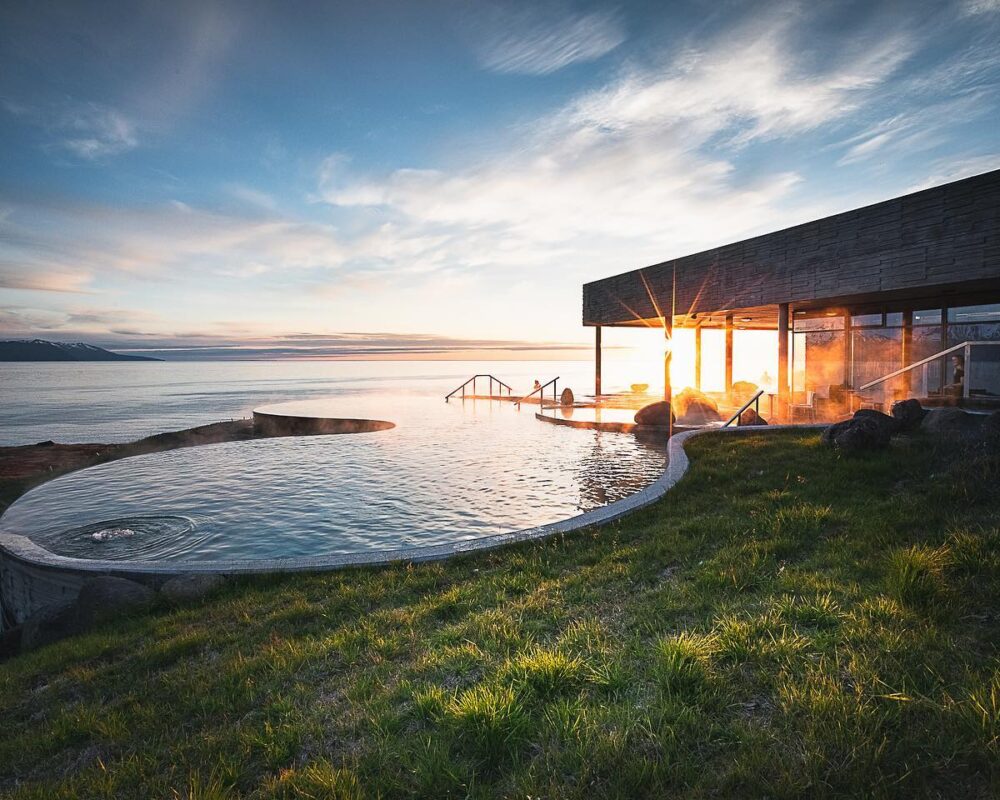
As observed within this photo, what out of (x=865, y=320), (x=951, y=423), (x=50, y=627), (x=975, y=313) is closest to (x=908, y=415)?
(x=951, y=423)

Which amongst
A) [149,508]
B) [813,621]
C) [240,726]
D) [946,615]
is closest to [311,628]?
[240,726]

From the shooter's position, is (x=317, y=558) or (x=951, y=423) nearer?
(x=317, y=558)

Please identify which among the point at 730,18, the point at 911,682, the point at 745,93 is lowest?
the point at 911,682

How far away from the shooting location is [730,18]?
416 inches

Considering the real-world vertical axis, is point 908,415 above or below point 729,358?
below

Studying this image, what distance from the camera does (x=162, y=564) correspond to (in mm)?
6770

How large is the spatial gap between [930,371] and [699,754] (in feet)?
62.1

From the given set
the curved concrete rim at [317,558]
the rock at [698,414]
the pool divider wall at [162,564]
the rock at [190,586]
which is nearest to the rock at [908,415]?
the pool divider wall at [162,564]

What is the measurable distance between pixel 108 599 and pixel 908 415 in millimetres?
12853

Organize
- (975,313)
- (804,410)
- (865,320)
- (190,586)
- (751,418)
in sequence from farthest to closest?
(865,320), (975,313), (804,410), (751,418), (190,586)

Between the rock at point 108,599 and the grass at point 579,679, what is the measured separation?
323 mm

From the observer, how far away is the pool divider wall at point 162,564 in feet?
21.0

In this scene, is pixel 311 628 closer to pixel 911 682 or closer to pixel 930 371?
pixel 911 682

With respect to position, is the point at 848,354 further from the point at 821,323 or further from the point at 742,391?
the point at 742,391
